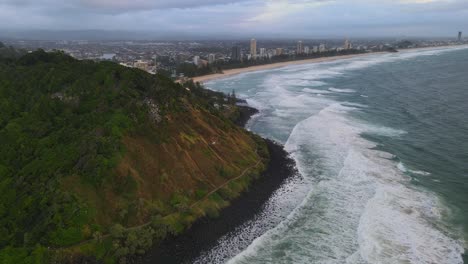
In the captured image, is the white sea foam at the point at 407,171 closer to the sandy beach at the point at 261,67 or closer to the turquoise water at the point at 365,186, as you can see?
the turquoise water at the point at 365,186

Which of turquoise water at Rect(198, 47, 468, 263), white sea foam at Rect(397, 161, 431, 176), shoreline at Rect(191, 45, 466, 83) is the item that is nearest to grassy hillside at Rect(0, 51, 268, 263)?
turquoise water at Rect(198, 47, 468, 263)

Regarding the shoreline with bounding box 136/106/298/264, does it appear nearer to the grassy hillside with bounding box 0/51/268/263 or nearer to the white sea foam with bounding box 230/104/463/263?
the grassy hillside with bounding box 0/51/268/263

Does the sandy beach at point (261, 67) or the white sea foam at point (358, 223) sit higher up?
the sandy beach at point (261, 67)

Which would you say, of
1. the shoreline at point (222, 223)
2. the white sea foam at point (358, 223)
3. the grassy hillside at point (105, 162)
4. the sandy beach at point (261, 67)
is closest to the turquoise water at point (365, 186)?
the white sea foam at point (358, 223)

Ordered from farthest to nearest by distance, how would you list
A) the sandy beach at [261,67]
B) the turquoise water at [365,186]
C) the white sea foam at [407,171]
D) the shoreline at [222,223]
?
the sandy beach at [261,67] < the white sea foam at [407,171] < the turquoise water at [365,186] < the shoreline at [222,223]

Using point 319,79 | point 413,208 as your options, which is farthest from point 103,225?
point 319,79
